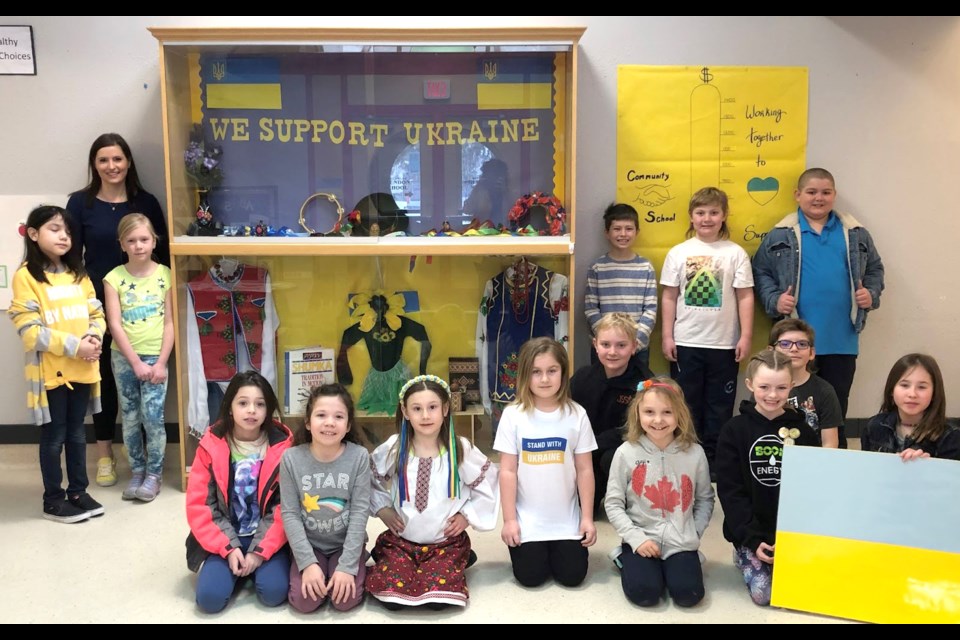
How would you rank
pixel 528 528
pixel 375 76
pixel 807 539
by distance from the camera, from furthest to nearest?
pixel 375 76
pixel 528 528
pixel 807 539

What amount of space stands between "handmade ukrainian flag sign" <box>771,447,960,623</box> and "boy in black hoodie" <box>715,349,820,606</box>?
0.50 feet

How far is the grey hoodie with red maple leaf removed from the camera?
9.86 feet

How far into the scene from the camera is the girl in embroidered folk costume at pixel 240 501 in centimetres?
293

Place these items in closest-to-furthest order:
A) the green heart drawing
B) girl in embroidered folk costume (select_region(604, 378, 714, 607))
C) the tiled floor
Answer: the tiled floor
girl in embroidered folk costume (select_region(604, 378, 714, 607))
the green heart drawing

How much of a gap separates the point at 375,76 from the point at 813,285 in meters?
2.41

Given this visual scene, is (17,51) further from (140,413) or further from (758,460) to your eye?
(758,460)

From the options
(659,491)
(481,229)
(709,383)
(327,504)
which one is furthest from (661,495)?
(481,229)

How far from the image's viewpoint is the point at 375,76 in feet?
13.9

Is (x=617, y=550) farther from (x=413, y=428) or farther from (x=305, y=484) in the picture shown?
(x=305, y=484)

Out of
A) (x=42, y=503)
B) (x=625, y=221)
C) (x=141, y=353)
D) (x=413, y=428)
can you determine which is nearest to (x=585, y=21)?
(x=625, y=221)

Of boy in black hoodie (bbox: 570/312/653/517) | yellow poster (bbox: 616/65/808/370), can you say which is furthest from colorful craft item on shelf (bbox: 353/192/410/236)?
boy in black hoodie (bbox: 570/312/653/517)

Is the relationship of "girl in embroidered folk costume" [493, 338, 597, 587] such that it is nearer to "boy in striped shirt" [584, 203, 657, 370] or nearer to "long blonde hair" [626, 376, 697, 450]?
"long blonde hair" [626, 376, 697, 450]

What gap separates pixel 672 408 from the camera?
3.01 m

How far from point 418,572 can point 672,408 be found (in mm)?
1042
